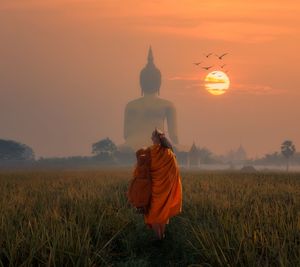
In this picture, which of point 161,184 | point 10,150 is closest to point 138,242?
point 161,184

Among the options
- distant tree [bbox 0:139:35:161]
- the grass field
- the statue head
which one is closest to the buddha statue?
the statue head

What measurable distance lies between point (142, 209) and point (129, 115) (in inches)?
3135

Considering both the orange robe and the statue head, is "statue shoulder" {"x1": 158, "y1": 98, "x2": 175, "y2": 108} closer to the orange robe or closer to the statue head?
the statue head

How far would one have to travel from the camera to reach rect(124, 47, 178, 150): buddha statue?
3364 inches

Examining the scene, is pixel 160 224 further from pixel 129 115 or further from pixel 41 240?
pixel 129 115

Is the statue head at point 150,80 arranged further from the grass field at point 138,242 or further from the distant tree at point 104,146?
the grass field at point 138,242

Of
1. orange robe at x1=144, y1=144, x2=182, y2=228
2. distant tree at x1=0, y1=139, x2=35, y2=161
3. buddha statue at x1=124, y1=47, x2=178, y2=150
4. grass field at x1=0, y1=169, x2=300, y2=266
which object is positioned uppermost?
buddha statue at x1=124, y1=47, x2=178, y2=150

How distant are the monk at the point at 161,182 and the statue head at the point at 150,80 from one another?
8245cm

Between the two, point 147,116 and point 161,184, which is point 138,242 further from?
point 147,116

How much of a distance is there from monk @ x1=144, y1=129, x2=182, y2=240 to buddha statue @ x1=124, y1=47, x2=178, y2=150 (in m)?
75.1

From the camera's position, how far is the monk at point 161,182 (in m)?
8.33

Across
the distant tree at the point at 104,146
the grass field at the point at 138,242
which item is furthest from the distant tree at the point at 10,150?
the grass field at the point at 138,242

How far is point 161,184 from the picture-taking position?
839 centimetres

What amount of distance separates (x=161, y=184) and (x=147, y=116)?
77823mm
